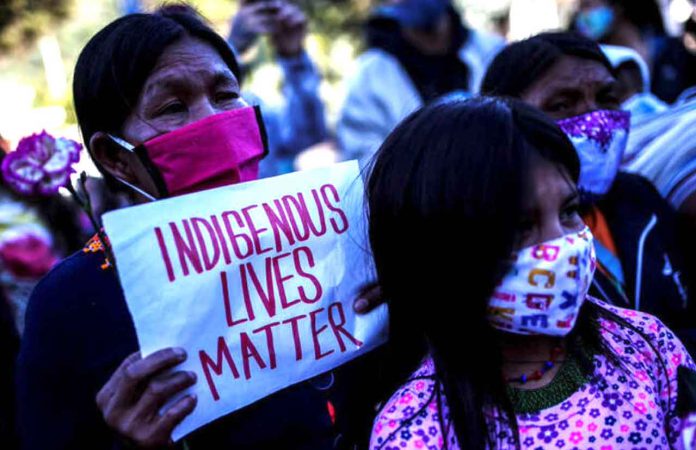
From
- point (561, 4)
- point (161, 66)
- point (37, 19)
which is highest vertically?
point (37, 19)

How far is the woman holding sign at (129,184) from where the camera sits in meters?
1.86

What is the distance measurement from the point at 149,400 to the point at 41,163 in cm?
83

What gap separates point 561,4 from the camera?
19141 millimetres

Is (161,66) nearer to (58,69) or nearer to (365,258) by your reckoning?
(365,258)

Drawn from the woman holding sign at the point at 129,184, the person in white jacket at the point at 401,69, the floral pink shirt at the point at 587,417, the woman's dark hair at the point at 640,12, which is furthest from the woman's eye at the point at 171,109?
the woman's dark hair at the point at 640,12

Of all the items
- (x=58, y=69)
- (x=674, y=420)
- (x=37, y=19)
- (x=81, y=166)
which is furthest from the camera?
(x=58, y=69)

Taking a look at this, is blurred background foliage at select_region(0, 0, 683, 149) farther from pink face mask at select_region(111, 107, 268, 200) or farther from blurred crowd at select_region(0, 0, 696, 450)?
Answer: pink face mask at select_region(111, 107, 268, 200)

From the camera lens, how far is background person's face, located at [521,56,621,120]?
248 centimetres

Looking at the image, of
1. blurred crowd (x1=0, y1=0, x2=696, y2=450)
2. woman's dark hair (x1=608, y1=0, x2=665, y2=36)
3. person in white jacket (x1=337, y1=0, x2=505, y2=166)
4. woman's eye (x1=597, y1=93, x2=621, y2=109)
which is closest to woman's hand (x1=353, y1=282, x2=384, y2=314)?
blurred crowd (x1=0, y1=0, x2=696, y2=450)

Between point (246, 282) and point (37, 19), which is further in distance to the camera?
point (37, 19)

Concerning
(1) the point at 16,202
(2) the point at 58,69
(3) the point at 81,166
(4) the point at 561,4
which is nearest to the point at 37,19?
(2) the point at 58,69

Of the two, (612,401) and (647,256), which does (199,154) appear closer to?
(612,401)

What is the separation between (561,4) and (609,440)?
1922 cm

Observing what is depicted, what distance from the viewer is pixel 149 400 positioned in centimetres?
162
